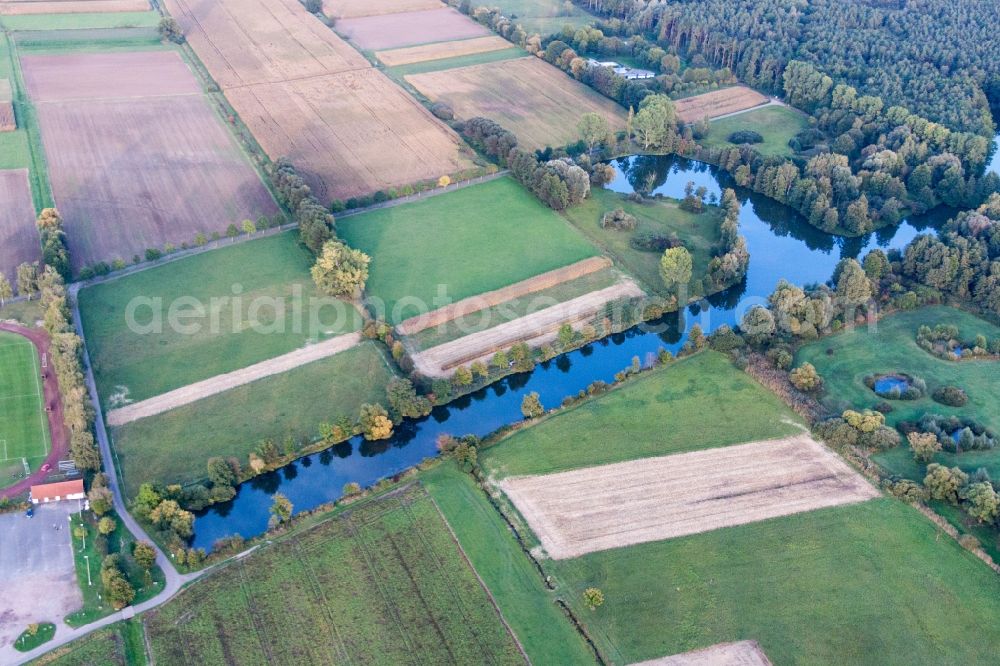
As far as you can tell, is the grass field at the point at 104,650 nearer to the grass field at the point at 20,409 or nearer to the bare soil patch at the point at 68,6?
the grass field at the point at 20,409

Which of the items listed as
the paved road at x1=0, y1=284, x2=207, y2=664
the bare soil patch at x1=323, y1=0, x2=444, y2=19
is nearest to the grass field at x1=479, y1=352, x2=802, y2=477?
the paved road at x1=0, y1=284, x2=207, y2=664

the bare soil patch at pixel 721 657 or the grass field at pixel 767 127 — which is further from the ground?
the grass field at pixel 767 127

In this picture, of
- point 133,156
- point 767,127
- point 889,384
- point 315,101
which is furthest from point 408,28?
point 889,384

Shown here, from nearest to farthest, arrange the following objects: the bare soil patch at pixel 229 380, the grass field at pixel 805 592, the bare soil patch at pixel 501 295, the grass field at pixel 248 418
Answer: the grass field at pixel 805 592 → the grass field at pixel 248 418 → the bare soil patch at pixel 229 380 → the bare soil patch at pixel 501 295

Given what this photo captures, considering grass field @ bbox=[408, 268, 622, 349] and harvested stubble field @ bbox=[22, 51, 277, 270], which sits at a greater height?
harvested stubble field @ bbox=[22, 51, 277, 270]

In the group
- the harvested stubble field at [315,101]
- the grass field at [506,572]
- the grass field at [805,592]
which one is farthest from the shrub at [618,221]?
the grass field at [805,592]

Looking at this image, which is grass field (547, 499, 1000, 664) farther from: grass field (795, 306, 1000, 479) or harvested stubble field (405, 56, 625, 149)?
harvested stubble field (405, 56, 625, 149)
